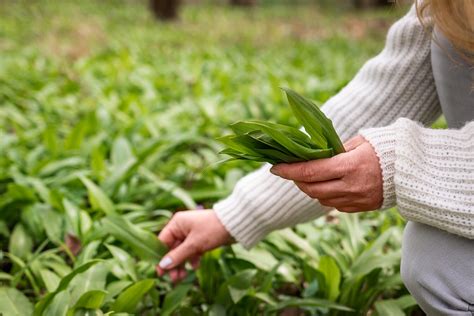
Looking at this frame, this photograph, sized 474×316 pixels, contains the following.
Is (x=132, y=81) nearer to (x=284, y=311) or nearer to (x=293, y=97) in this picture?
(x=284, y=311)

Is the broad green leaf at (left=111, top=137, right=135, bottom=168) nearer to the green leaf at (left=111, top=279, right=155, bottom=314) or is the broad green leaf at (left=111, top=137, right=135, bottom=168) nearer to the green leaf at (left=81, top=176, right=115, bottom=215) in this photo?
the green leaf at (left=81, top=176, right=115, bottom=215)

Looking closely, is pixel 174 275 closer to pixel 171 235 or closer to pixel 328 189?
pixel 171 235

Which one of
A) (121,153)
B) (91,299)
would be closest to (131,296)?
(91,299)

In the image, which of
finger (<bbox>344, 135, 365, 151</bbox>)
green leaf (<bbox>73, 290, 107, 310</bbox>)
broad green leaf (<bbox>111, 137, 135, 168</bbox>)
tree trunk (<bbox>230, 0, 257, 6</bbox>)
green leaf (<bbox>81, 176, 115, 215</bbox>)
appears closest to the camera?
finger (<bbox>344, 135, 365, 151</bbox>)

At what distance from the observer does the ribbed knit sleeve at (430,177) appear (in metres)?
1.17

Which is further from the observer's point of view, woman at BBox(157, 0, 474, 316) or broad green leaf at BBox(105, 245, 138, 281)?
broad green leaf at BBox(105, 245, 138, 281)

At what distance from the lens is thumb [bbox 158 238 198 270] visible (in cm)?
167

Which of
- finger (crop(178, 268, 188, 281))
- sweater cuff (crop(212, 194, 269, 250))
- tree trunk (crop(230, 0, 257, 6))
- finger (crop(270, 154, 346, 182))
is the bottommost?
tree trunk (crop(230, 0, 257, 6))

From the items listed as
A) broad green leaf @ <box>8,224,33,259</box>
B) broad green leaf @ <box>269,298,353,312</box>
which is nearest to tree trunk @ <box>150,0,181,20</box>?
broad green leaf @ <box>8,224,33,259</box>

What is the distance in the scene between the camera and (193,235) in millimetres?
1662

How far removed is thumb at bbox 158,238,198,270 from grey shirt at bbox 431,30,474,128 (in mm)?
717

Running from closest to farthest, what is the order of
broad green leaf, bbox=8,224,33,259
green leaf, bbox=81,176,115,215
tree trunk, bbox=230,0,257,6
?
broad green leaf, bbox=8,224,33,259 < green leaf, bbox=81,176,115,215 < tree trunk, bbox=230,0,257,6

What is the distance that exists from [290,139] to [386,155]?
0.18 metres

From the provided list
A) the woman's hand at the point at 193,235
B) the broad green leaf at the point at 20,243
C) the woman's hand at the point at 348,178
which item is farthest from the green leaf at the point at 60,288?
the woman's hand at the point at 348,178
